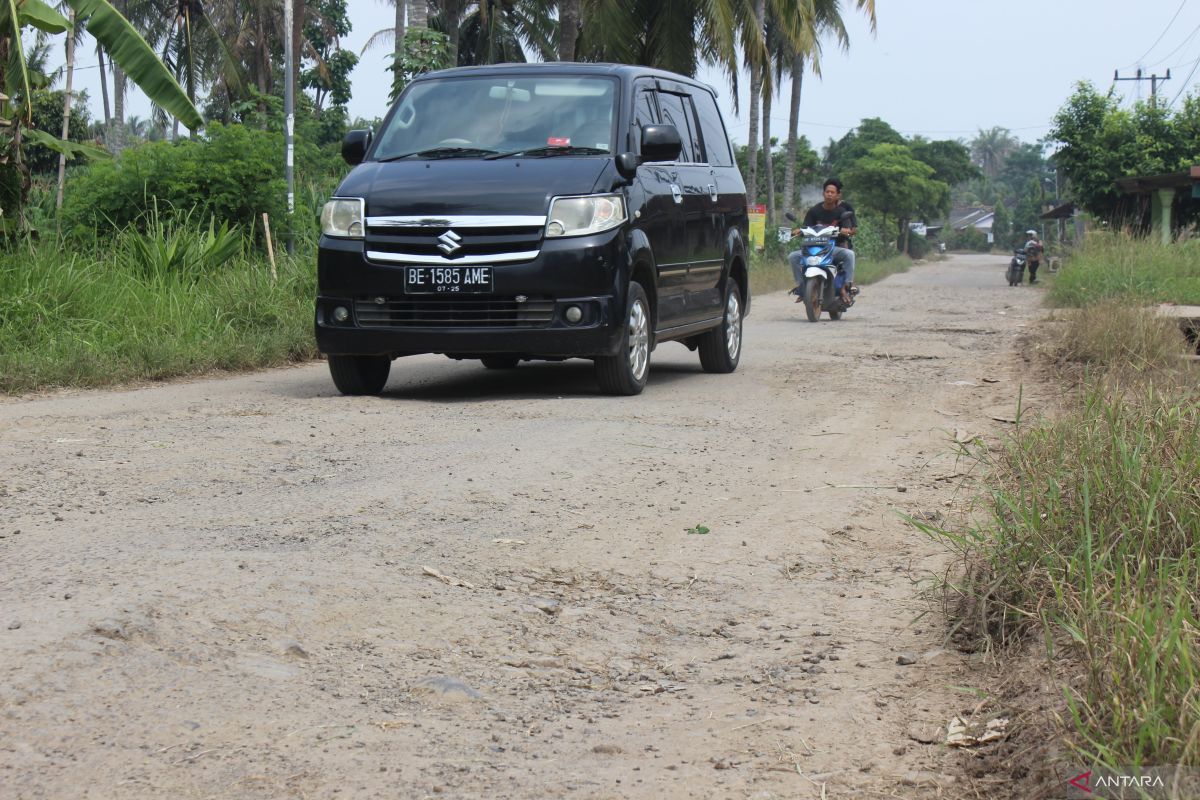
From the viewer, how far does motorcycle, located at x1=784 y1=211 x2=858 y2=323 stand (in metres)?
17.4

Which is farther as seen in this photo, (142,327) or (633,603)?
(142,327)

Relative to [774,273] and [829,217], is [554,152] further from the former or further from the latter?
Answer: [774,273]

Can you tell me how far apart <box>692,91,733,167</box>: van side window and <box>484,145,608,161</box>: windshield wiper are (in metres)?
2.12

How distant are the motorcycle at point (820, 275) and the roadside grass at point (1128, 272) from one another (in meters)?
2.93

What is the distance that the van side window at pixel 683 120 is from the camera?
10.0m

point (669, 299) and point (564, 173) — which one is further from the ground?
point (564, 173)

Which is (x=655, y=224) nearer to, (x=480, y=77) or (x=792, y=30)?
(x=480, y=77)

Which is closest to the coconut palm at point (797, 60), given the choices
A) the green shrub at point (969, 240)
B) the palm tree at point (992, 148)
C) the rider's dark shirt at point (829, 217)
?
the rider's dark shirt at point (829, 217)

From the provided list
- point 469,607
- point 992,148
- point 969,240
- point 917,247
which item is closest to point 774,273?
point 469,607

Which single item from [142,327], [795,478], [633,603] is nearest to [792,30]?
[142,327]

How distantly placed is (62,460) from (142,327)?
16.5 feet

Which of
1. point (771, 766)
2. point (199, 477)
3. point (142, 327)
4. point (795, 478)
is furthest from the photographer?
point (142, 327)

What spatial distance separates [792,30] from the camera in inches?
1180

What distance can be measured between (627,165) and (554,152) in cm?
52
